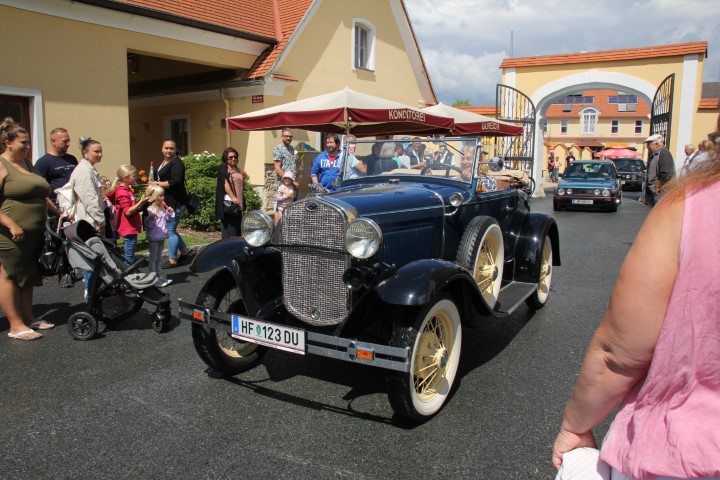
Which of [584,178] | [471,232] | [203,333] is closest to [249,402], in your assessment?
[203,333]

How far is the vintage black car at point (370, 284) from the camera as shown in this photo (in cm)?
318

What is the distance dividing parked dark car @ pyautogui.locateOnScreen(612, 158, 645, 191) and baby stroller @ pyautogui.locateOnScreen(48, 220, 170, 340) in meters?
23.5

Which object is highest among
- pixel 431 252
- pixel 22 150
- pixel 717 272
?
pixel 22 150

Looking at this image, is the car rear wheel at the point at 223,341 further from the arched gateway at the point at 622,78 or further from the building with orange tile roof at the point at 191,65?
the arched gateway at the point at 622,78

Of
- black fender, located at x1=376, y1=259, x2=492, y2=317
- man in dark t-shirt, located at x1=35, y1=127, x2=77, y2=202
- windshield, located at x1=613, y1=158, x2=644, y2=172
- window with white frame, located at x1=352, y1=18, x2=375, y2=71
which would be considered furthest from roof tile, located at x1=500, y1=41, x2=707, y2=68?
black fender, located at x1=376, y1=259, x2=492, y2=317

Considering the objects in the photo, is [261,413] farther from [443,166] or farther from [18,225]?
[18,225]

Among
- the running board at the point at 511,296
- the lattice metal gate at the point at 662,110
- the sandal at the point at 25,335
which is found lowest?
the sandal at the point at 25,335

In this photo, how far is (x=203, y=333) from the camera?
149 inches

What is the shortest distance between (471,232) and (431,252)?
36 cm

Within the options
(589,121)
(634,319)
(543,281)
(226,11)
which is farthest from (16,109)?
(589,121)

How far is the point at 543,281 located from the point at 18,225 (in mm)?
4961

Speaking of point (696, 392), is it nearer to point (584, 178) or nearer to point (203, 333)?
point (203, 333)

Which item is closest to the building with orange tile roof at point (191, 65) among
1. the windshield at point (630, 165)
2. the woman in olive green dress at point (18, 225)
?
the woman in olive green dress at point (18, 225)

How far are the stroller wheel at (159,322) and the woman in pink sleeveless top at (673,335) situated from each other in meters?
4.28
